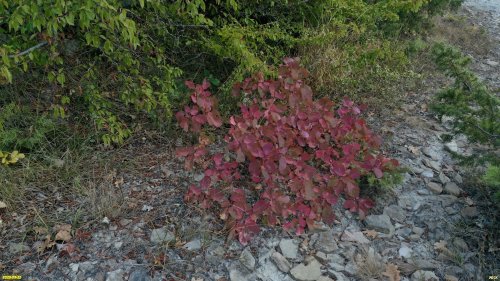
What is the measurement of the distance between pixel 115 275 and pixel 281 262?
937 millimetres

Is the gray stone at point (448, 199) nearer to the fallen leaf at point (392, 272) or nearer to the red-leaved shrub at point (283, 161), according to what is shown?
the red-leaved shrub at point (283, 161)

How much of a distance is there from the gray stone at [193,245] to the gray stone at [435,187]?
175cm

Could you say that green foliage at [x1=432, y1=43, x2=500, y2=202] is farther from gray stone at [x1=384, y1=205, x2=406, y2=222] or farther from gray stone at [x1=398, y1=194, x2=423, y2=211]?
gray stone at [x1=384, y1=205, x2=406, y2=222]

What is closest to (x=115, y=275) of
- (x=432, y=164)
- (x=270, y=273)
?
(x=270, y=273)

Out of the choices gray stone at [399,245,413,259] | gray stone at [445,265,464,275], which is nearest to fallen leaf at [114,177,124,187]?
gray stone at [399,245,413,259]

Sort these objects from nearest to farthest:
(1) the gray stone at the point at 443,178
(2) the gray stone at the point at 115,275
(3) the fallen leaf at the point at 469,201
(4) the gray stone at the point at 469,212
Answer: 1. (2) the gray stone at the point at 115,275
2. (4) the gray stone at the point at 469,212
3. (3) the fallen leaf at the point at 469,201
4. (1) the gray stone at the point at 443,178

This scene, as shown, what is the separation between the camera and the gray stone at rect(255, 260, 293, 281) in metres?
2.47

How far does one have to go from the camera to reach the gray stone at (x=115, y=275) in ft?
7.73

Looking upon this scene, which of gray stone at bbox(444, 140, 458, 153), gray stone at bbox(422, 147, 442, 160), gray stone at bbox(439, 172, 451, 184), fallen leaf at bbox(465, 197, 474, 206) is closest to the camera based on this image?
fallen leaf at bbox(465, 197, 474, 206)

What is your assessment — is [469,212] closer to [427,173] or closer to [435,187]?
[435,187]

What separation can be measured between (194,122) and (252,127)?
1.29 feet

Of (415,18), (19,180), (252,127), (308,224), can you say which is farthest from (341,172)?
(415,18)

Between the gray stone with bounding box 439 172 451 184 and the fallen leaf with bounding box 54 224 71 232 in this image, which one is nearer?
the fallen leaf with bounding box 54 224 71 232

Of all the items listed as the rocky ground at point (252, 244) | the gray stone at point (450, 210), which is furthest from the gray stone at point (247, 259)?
the gray stone at point (450, 210)
